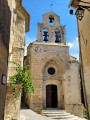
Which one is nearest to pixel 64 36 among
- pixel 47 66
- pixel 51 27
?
pixel 51 27

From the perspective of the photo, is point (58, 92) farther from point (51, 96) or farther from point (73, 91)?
point (73, 91)

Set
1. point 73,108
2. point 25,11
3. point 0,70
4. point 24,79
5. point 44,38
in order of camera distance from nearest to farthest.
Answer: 1. point 0,70
2. point 24,79
3. point 25,11
4. point 73,108
5. point 44,38

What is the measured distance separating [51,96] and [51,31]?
7.52 meters

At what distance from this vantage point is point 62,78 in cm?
1411

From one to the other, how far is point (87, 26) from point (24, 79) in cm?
389

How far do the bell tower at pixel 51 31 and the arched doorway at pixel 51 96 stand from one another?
5.40 meters

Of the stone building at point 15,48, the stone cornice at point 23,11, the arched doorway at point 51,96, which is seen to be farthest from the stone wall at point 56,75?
the stone building at point 15,48

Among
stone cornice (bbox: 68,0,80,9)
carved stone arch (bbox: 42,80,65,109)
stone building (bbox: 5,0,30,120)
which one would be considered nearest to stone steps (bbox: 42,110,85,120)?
carved stone arch (bbox: 42,80,65,109)

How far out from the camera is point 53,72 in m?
14.4

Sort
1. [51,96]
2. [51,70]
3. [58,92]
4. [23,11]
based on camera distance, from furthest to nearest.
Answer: [51,70], [51,96], [58,92], [23,11]

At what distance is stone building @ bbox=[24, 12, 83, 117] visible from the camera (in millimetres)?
13164

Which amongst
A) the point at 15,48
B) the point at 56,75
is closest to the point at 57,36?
the point at 56,75

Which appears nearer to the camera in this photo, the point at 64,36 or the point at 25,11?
the point at 25,11

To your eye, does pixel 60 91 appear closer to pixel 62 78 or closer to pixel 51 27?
pixel 62 78
